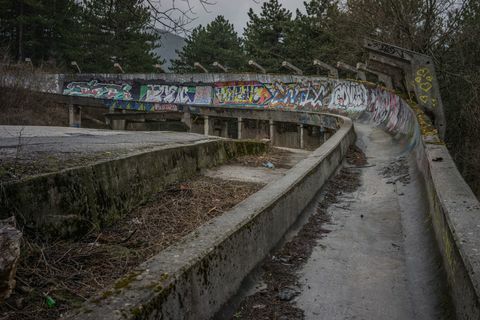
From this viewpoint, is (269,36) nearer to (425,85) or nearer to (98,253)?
(425,85)

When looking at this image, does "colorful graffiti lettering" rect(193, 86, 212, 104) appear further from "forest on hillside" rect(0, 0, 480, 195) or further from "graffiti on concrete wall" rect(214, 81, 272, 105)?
"forest on hillside" rect(0, 0, 480, 195)

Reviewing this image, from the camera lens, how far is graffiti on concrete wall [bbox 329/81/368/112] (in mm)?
22656

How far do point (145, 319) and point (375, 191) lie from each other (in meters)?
5.52

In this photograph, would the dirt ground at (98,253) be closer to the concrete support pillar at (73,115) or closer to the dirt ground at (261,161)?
the dirt ground at (261,161)

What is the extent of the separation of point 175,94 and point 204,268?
3497cm

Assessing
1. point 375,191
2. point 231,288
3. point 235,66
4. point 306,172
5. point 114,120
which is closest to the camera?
point 231,288

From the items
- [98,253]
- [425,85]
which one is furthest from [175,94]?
[98,253]

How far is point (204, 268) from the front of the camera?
2463 millimetres

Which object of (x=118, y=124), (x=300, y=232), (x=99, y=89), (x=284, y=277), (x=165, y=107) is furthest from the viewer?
(x=99, y=89)

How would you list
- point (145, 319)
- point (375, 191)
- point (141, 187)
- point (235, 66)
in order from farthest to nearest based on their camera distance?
1. point (235, 66)
2. point (375, 191)
3. point (141, 187)
4. point (145, 319)

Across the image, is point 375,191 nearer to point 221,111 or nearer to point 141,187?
point 141,187

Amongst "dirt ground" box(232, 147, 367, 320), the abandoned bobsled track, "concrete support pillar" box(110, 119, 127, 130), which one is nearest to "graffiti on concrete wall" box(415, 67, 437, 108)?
the abandoned bobsled track

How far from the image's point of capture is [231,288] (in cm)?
289

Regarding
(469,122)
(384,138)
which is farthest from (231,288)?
(469,122)
